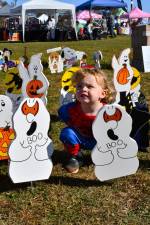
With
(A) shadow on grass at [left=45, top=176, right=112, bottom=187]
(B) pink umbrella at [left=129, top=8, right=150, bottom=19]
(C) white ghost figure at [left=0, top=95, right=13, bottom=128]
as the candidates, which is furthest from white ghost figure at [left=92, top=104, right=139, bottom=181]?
(B) pink umbrella at [left=129, top=8, right=150, bottom=19]

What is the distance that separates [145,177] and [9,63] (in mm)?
5478

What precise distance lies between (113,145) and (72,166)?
499mm

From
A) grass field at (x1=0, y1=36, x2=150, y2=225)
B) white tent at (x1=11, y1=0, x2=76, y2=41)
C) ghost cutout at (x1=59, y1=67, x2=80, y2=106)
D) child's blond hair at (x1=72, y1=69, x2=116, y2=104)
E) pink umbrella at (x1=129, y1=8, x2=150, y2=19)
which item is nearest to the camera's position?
grass field at (x1=0, y1=36, x2=150, y2=225)

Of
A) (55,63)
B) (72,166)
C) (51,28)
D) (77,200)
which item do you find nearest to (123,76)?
(72,166)

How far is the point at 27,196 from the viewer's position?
306 centimetres

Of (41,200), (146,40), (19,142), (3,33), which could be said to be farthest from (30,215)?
(3,33)

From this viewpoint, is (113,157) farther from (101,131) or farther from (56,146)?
(56,146)

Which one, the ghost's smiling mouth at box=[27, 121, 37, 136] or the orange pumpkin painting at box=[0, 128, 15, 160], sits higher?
the ghost's smiling mouth at box=[27, 121, 37, 136]

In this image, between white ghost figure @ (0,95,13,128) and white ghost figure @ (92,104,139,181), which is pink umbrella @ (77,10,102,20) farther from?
white ghost figure @ (92,104,139,181)

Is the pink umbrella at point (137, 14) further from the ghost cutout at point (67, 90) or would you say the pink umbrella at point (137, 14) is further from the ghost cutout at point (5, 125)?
the ghost cutout at point (5, 125)

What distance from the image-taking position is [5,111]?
3398mm

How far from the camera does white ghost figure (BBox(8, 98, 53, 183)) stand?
9.81 ft

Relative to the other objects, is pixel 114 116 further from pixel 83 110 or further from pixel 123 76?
pixel 123 76

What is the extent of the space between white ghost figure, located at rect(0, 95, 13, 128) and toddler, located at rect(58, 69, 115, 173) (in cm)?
44
